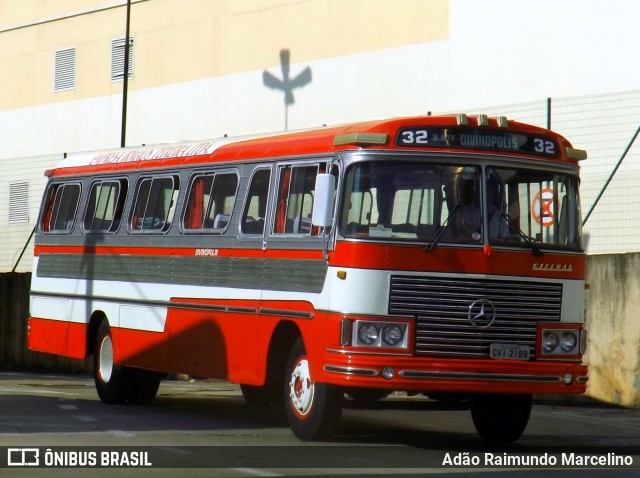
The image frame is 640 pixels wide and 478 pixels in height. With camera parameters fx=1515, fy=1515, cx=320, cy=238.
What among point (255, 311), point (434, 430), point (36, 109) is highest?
point (36, 109)

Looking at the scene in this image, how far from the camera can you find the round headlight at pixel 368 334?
13375 millimetres

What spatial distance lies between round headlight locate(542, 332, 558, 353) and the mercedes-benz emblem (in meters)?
0.62

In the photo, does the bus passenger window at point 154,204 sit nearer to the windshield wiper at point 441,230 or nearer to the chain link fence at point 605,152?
the windshield wiper at point 441,230

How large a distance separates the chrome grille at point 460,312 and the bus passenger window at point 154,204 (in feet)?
15.6

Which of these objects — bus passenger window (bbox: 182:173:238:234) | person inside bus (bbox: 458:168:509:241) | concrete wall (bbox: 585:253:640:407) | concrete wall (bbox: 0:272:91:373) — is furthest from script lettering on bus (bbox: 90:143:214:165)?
concrete wall (bbox: 0:272:91:373)

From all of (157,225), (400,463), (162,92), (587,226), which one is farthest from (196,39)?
(400,463)

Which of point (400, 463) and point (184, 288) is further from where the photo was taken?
point (184, 288)

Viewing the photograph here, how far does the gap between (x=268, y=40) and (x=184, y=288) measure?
21.6 metres

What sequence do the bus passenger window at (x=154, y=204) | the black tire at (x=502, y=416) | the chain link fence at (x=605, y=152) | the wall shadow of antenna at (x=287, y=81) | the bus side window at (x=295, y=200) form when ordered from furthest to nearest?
the wall shadow of antenna at (x=287, y=81) → the chain link fence at (x=605, y=152) → the bus passenger window at (x=154, y=204) → the black tire at (x=502, y=416) → the bus side window at (x=295, y=200)

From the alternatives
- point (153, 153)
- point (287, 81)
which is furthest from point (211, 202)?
point (287, 81)

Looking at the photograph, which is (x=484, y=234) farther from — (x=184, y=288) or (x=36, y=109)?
(x=36, y=109)

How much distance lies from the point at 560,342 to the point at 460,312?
3.79 ft

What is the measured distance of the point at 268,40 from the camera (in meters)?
37.8

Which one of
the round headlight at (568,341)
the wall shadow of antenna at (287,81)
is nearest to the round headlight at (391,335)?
the round headlight at (568,341)
